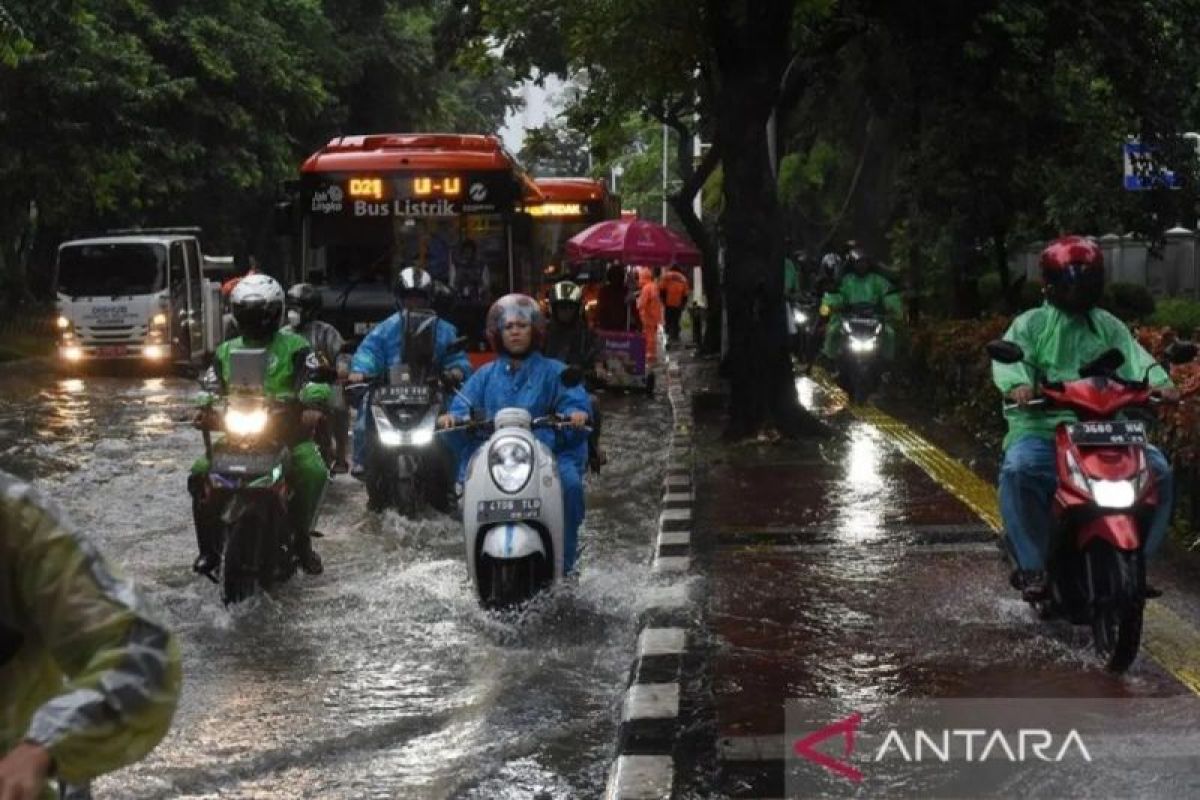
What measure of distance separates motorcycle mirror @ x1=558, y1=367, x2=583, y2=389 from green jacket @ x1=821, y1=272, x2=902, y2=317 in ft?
34.0

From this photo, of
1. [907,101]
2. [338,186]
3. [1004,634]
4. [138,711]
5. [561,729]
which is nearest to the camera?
[138,711]

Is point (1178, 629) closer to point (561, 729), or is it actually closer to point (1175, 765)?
Answer: point (1175, 765)

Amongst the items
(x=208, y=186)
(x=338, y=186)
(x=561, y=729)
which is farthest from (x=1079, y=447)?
(x=208, y=186)

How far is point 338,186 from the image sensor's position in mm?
19219

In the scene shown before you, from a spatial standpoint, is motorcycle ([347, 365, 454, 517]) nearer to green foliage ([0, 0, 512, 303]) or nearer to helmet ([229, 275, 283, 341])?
helmet ([229, 275, 283, 341])

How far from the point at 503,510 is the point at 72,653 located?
578cm

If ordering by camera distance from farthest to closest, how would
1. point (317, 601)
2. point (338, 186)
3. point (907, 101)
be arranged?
point (907, 101), point (338, 186), point (317, 601)

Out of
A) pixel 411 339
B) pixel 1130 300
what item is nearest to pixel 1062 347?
pixel 411 339

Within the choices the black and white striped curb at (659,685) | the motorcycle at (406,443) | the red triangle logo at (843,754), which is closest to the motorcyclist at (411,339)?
the motorcycle at (406,443)

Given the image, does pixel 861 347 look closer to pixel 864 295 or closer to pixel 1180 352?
pixel 864 295

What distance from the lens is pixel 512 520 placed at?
27.7 ft

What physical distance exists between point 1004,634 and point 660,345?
27.8 metres

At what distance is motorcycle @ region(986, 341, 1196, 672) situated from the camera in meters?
6.89

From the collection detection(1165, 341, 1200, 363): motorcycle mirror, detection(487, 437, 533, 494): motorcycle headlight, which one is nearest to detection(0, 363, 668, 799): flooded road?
detection(487, 437, 533, 494): motorcycle headlight
